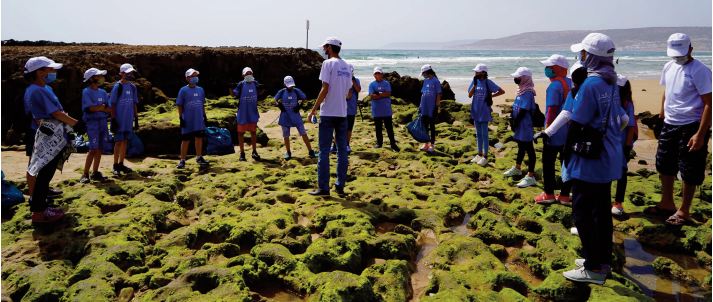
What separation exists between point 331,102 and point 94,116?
391 cm

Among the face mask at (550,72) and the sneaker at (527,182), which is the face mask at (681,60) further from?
the sneaker at (527,182)

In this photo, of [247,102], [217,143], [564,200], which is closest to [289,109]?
[247,102]

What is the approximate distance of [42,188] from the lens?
514cm

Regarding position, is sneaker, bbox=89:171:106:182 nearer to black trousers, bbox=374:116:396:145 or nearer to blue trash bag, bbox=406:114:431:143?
black trousers, bbox=374:116:396:145

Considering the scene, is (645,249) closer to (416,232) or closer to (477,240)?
(477,240)

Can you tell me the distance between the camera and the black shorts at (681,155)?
5096 millimetres

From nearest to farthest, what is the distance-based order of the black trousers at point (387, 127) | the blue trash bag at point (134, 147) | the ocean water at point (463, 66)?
1. the blue trash bag at point (134, 147)
2. the black trousers at point (387, 127)
3. the ocean water at point (463, 66)

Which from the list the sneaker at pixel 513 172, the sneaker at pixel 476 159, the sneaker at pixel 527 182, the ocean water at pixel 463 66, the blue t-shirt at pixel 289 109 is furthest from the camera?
the ocean water at pixel 463 66

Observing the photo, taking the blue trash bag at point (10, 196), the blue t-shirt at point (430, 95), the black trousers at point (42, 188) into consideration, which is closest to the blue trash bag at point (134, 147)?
the blue trash bag at point (10, 196)

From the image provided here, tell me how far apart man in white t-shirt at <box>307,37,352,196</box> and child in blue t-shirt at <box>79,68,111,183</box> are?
11.6 ft

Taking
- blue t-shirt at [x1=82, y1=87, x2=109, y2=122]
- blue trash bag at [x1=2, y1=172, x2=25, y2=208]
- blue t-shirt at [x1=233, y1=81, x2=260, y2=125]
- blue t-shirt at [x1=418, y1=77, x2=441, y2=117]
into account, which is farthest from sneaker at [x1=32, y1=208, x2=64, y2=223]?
blue t-shirt at [x1=418, y1=77, x2=441, y2=117]

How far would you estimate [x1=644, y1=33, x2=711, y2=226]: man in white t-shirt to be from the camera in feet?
15.9

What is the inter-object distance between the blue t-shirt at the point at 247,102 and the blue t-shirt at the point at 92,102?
7.66ft

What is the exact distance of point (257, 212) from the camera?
565 centimetres
